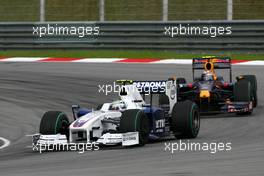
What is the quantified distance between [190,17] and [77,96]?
13.4m

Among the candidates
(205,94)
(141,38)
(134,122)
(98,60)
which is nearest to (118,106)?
(134,122)

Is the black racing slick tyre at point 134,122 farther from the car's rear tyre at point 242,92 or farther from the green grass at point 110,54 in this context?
the green grass at point 110,54

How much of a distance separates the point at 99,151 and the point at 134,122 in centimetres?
69

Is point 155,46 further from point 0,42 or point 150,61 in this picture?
point 0,42

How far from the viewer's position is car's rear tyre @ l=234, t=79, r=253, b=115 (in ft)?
58.7

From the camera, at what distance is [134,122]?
13367mm

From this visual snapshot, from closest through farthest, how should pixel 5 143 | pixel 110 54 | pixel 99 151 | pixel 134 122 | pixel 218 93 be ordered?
1. pixel 99 151
2. pixel 134 122
3. pixel 5 143
4. pixel 218 93
5. pixel 110 54

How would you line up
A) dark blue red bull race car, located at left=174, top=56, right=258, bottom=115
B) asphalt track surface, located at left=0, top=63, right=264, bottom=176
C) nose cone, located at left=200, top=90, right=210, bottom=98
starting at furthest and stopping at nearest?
1. nose cone, located at left=200, top=90, right=210, bottom=98
2. dark blue red bull race car, located at left=174, top=56, right=258, bottom=115
3. asphalt track surface, located at left=0, top=63, right=264, bottom=176

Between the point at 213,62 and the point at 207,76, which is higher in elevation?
the point at 213,62

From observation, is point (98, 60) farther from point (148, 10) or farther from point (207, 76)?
point (207, 76)

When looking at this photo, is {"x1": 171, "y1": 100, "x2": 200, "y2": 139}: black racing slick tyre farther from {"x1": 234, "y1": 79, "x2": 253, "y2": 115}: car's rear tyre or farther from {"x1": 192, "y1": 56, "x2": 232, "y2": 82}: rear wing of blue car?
{"x1": 192, "y1": 56, "x2": 232, "y2": 82}: rear wing of blue car

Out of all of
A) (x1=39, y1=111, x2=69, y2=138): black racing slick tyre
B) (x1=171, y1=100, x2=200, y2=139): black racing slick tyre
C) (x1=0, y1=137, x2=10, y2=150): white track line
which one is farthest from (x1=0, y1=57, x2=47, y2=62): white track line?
(x1=39, y1=111, x2=69, y2=138): black racing slick tyre

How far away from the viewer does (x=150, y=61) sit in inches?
1064

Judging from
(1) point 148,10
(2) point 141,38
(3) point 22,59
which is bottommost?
(3) point 22,59
